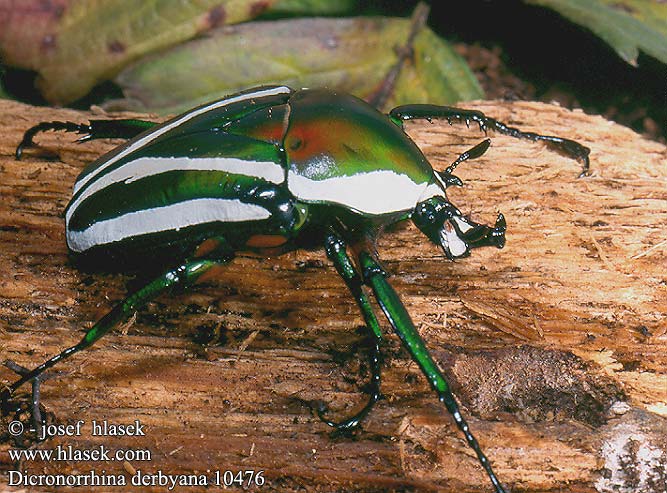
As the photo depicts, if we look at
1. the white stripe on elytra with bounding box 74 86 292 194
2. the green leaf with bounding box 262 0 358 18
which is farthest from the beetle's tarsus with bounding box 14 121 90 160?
the green leaf with bounding box 262 0 358 18

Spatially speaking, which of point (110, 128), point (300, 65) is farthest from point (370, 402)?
point (300, 65)

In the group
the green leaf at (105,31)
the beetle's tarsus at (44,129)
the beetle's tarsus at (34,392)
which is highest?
the green leaf at (105,31)

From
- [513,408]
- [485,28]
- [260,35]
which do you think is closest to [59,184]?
[260,35]

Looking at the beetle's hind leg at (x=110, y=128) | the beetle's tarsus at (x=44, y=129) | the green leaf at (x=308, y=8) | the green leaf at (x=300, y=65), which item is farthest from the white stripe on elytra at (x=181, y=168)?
the green leaf at (x=308, y=8)

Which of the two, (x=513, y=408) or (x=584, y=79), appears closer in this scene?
(x=513, y=408)

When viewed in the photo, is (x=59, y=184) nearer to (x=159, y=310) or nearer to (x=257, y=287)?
(x=159, y=310)

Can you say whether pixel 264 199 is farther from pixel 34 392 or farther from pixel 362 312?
pixel 34 392

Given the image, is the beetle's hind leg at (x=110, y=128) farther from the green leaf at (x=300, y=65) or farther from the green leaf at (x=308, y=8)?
the green leaf at (x=308, y=8)
